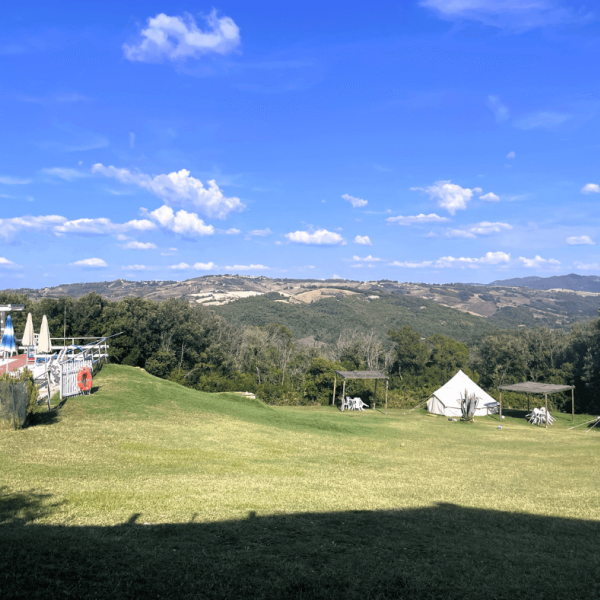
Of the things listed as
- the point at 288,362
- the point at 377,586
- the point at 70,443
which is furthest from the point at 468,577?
the point at 288,362

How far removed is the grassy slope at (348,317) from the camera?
95.9 metres

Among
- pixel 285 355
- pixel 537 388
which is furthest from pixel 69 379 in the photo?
pixel 285 355

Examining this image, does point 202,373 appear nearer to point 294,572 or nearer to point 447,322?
point 294,572

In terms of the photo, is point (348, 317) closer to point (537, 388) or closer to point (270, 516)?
point (537, 388)

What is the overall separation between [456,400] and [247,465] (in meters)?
24.7

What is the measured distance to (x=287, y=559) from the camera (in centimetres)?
557

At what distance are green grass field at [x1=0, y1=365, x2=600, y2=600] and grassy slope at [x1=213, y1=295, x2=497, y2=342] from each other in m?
74.7

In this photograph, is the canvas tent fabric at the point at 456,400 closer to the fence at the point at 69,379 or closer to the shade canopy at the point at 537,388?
the shade canopy at the point at 537,388

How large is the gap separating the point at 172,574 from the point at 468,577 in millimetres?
3342

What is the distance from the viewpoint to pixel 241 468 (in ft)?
38.1

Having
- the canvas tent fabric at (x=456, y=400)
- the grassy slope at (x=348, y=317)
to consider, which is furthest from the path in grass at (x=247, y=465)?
the grassy slope at (x=348, y=317)

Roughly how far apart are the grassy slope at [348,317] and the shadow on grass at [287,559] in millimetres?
81707

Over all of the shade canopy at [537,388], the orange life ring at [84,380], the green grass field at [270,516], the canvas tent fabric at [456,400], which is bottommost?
the canvas tent fabric at [456,400]

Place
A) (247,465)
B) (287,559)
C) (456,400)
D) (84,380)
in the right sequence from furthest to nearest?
(456,400) → (84,380) → (247,465) → (287,559)
